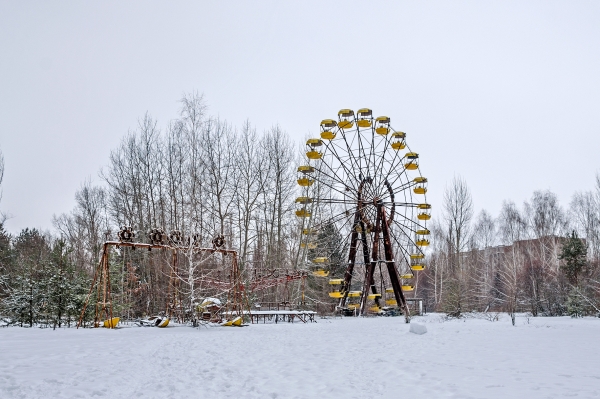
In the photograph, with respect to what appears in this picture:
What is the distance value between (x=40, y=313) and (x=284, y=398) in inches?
500

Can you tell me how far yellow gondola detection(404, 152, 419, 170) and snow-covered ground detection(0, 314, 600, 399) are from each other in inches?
549

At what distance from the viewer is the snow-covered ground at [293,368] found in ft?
18.3

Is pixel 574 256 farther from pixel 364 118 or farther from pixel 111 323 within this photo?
pixel 111 323

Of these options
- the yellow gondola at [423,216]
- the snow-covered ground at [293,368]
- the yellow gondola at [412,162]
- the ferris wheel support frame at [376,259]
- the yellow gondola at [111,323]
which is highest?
the yellow gondola at [412,162]

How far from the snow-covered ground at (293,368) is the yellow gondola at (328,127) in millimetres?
13314

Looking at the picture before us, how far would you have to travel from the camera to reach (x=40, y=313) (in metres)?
14.9

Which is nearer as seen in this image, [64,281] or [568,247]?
[64,281]

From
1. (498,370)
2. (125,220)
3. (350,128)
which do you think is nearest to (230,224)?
(125,220)

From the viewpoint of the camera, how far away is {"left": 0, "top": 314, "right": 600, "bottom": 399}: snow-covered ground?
558cm

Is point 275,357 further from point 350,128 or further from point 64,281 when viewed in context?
point 350,128

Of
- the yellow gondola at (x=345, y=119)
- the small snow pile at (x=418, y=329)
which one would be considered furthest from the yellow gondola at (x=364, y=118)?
the small snow pile at (x=418, y=329)

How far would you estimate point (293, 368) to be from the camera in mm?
7453

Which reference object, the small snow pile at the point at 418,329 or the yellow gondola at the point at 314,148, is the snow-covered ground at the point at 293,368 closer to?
the small snow pile at the point at 418,329

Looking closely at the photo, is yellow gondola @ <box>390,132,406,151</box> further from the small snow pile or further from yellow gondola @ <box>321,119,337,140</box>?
the small snow pile
